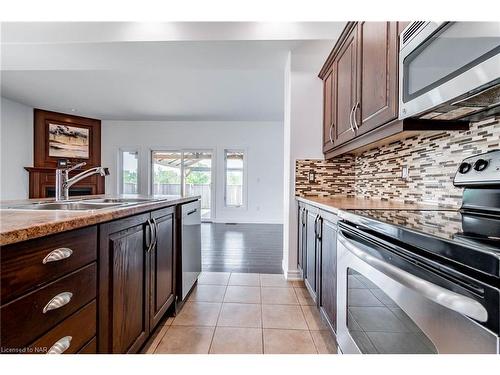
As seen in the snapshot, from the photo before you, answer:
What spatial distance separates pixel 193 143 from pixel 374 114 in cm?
607

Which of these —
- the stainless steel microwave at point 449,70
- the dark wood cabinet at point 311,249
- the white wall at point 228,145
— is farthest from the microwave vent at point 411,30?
the white wall at point 228,145

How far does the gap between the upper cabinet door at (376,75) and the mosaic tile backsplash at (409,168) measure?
0.37 metres

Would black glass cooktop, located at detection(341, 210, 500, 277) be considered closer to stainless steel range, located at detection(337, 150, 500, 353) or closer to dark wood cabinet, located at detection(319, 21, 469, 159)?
stainless steel range, located at detection(337, 150, 500, 353)

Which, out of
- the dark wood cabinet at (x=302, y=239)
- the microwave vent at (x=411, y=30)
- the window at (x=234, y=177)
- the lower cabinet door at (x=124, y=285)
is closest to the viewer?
the lower cabinet door at (x=124, y=285)

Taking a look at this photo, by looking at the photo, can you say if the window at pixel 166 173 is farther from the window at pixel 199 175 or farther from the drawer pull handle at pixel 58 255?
the drawer pull handle at pixel 58 255

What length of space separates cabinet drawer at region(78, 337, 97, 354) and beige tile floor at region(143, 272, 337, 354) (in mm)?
639

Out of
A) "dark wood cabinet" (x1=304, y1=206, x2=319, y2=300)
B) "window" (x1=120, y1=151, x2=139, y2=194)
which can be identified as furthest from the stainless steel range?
"window" (x1=120, y1=151, x2=139, y2=194)

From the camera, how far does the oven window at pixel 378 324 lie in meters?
0.79

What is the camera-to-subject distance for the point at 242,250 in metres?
4.09

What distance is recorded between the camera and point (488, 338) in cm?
54

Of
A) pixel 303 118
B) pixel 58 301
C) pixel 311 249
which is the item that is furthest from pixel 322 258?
pixel 303 118

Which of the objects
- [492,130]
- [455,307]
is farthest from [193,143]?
[455,307]

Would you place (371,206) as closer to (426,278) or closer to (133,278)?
(426,278)
